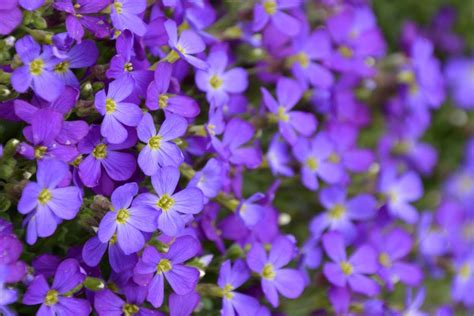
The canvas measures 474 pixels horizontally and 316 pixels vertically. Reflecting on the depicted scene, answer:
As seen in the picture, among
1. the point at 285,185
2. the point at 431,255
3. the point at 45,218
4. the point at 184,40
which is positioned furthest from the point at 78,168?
the point at 431,255

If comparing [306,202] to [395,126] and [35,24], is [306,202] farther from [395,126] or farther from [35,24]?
[35,24]

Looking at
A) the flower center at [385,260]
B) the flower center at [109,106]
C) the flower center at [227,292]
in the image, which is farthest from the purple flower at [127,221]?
the flower center at [385,260]

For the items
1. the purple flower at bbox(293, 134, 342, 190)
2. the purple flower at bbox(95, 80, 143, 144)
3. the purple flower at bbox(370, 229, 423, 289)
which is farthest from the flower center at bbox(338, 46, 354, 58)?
the purple flower at bbox(95, 80, 143, 144)

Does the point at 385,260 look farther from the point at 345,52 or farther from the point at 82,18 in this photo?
the point at 82,18

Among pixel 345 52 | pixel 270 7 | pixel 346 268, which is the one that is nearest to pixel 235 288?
pixel 346 268

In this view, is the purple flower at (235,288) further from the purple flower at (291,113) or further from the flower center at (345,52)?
the flower center at (345,52)

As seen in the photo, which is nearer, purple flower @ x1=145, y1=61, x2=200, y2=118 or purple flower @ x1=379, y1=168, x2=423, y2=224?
purple flower @ x1=145, y1=61, x2=200, y2=118

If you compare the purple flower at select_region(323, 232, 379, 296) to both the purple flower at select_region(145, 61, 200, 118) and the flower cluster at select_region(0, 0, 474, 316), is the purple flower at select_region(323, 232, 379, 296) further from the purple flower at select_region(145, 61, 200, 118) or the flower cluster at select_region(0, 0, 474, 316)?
the purple flower at select_region(145, 61, 200, 118)
